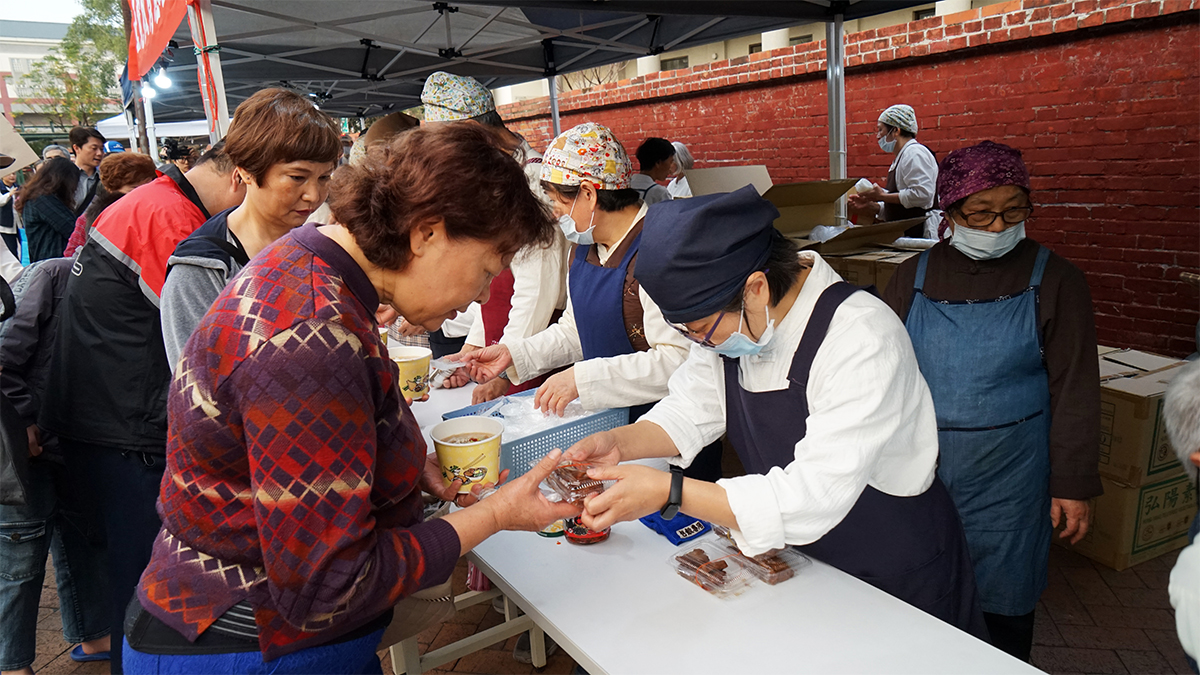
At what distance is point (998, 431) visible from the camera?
7.41ft

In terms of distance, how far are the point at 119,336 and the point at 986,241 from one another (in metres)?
2.60

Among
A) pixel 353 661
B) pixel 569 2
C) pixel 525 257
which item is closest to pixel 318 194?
pixel 525 257

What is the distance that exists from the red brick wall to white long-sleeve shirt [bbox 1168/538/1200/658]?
4.96 metres

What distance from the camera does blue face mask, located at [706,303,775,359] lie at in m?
1.54

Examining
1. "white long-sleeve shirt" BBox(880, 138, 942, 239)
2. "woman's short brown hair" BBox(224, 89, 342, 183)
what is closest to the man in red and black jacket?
"woman's short brown hair" BBox(224, 89, 342, 183)

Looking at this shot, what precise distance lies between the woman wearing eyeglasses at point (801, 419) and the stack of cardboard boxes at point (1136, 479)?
2.08 m

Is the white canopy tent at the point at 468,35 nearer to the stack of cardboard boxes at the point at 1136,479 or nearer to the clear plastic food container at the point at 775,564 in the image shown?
the stack of cardboard boxes at the point at 1136,479

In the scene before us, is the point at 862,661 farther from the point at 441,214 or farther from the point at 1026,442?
the point at 1026,442

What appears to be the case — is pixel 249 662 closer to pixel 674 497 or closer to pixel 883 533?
pixel 674 497

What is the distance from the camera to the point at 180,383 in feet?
3.58

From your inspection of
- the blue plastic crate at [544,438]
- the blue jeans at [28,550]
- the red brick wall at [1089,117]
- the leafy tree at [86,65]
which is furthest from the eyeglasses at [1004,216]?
the leafy tree at [86,65]

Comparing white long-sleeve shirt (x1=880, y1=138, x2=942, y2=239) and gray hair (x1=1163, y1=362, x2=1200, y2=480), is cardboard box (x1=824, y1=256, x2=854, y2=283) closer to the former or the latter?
white long-sleeve shirt (x1=880, y1=138, x2=942, y2=239)

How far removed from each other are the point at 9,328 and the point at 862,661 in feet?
9.13

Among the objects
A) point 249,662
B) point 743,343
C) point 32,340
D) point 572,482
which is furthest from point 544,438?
point 32,340
